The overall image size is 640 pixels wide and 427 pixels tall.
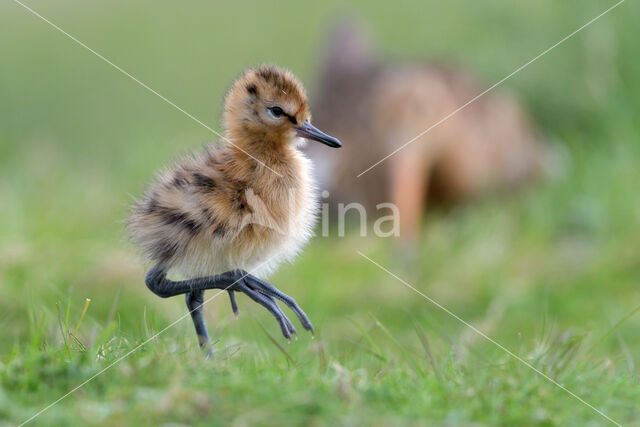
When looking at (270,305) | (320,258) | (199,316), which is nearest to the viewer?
(270,305)

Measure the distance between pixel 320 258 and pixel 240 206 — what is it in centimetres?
274

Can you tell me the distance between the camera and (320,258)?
516 cm

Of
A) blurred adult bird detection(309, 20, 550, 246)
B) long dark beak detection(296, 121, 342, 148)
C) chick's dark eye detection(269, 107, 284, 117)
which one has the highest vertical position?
blurred adult bird detection(309, 20, 550, 246)

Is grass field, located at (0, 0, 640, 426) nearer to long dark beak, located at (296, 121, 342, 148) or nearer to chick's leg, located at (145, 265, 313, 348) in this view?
chick's leg, located at (145, 265, 313, 348)

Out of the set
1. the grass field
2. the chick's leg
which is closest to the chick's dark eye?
the chick's leg

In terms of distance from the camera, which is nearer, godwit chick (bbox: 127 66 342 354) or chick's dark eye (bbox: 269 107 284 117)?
godwit chick (bbox: 127 66 342 354)

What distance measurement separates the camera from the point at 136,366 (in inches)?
82.6

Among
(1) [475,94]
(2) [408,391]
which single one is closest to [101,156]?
(1) [475,94]

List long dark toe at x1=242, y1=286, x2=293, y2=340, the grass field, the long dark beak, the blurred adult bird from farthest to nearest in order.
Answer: the blurred adult bird
the long dark beak
long dark toe at x1=242, y1=286, x2=293, y2=340
the grass field

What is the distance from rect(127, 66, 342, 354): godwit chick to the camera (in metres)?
2.39

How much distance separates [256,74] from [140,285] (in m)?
1.99

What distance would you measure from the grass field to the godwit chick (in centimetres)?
16

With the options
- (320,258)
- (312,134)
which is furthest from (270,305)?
(320,258)

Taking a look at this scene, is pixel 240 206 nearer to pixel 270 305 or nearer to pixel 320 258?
pixel 270 305
